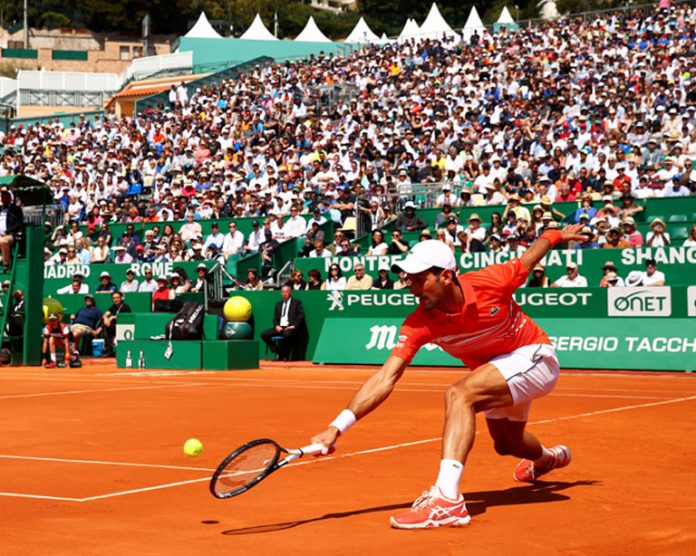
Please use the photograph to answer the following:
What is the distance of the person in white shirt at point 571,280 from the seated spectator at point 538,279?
0.77 ft

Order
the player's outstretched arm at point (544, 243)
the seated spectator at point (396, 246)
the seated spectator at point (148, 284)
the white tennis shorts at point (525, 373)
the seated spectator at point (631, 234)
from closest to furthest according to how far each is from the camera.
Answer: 1. the white tennis shorts at point (525, 373)
2. the player's outstretched arm at point (544, 243)
3. the seated spectator at point (631, 234)
4. the seated spectator at point (396, 246)
5. the seated spectator at point (148, 284)

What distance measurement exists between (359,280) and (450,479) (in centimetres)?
1836

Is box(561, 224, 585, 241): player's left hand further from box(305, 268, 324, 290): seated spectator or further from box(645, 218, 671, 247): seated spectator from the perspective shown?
box(305, 268, 324, 290): seated spectator

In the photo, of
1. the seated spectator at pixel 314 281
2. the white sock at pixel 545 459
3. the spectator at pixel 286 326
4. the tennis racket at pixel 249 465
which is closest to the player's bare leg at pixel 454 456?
the tennis racket at pixel 249 465

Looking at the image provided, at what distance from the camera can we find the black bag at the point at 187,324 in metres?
22.9

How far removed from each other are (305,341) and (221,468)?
61.4 ft

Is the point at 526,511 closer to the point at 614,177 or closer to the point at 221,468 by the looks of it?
the point at 221,468

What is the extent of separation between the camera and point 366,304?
23938 mm

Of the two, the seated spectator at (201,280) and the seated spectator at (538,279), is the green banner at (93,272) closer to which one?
the seated spectator at (201,280)

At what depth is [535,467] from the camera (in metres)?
7.90

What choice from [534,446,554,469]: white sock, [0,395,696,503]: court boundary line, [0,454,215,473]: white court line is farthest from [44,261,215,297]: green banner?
[534,446,554,469]: white sock

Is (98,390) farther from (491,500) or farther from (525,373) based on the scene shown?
(525,373)

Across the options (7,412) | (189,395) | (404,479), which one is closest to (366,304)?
(189,395)

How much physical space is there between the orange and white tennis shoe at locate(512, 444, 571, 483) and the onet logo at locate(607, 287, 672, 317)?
13115mm
